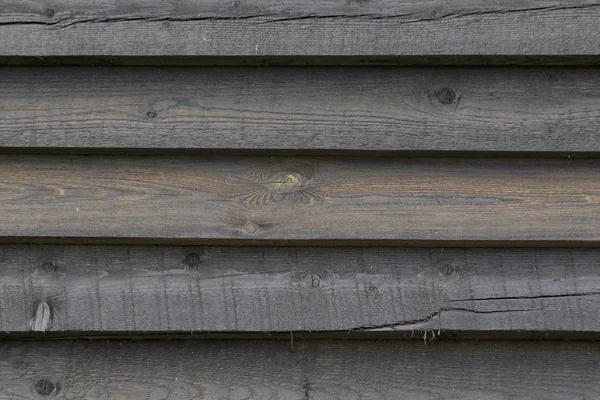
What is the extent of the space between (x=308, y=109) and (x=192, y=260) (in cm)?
45

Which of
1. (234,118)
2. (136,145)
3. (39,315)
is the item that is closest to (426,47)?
(234,118)

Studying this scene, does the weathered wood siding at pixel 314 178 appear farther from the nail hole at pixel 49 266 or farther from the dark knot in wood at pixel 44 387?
the dark knot in wood at pixel 44 387

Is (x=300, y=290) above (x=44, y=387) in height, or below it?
above

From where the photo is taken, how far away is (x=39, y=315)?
1585mm

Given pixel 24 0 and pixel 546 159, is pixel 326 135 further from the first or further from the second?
pixel 24 0

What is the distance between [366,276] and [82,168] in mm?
714

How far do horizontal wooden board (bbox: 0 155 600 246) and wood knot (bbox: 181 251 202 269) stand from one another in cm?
4

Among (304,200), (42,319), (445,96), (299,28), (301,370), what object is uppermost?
(299,28)

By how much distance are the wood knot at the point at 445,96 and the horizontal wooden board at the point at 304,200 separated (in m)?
0.14

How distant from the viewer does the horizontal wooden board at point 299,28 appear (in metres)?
1.55

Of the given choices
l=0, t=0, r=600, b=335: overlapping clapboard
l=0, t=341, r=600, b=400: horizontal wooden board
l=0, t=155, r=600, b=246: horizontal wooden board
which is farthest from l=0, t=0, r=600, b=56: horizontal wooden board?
l=0, t=341, r=600, b=400: horizontal wooden board

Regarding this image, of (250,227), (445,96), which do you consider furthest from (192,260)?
(445,96)

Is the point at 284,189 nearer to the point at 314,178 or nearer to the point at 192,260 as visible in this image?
the point at 314,178

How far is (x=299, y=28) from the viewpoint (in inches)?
61.9
